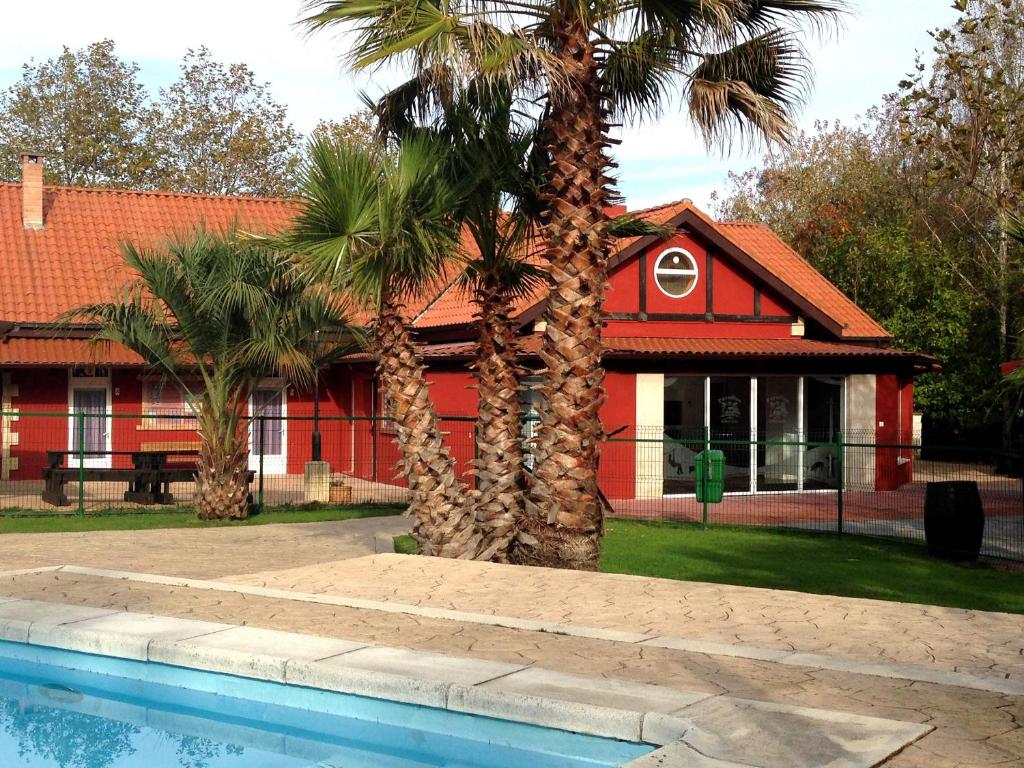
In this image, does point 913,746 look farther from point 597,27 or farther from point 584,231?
point 597,27

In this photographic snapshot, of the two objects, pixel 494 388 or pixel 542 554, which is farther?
pixel 494 388

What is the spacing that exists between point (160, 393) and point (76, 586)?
52.6 ft

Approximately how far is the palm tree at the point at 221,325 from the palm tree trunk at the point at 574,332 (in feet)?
19.2

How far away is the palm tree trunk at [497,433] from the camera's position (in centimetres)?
1397

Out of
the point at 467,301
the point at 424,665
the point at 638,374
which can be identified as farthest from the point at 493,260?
the point at 467,301

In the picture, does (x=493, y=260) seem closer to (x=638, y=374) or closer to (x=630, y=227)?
(x=630, y=227)

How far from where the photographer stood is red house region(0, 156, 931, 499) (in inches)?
925

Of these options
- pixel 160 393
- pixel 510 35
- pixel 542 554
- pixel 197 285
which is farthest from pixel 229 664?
pixel 160 393

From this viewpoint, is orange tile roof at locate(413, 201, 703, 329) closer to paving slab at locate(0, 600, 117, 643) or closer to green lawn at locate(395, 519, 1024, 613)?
green lawn at locate(395, 519, 1024, 613)

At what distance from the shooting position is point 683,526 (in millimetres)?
18953

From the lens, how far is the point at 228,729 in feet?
26.0

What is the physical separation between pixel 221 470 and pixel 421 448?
6313 millimetres

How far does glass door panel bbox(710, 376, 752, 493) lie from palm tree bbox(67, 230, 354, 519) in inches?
347

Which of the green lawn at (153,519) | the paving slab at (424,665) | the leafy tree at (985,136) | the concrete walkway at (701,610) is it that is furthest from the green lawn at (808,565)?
the leafy tree at (985,136)
